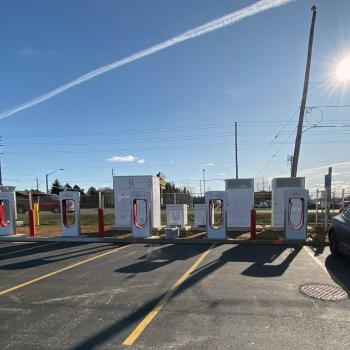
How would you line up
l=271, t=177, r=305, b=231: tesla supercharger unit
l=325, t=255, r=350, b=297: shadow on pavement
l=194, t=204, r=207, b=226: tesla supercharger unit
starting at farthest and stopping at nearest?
l=194, t=204, r=207, b=226: tesla supercharger unit → l=271, t=177, r=305, b=231: tesla supercharger unit → l=325, t=255, r=350, b=297: shadow on pavement

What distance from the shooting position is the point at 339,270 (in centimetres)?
850

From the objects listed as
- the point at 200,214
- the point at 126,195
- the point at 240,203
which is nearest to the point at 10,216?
the point at 126,195

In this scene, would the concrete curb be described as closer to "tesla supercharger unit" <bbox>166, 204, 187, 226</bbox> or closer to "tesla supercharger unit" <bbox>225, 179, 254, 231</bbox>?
"tesla supercharger unit" <bbox>225, 179, 254, 231</bbox>

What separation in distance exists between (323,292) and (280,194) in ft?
32.5

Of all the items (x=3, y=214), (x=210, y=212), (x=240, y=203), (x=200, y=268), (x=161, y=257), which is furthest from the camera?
(x=240, y=203)

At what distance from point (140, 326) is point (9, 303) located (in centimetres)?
246

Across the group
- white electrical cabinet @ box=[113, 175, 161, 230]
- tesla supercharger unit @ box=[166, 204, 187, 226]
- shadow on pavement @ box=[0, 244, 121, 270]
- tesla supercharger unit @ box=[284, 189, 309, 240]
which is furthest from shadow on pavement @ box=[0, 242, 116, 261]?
tesla supercharger unit @ box=[284, 189, 309, 240]

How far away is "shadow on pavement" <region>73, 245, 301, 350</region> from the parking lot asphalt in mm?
22

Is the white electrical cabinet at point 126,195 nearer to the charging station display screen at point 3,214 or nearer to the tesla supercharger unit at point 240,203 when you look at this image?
the tesla supercharger unit at point 240,203

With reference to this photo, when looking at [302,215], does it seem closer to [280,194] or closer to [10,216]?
[280,194]

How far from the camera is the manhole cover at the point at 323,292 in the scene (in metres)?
6.34

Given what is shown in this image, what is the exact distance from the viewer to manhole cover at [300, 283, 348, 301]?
6.34 m

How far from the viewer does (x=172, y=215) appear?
17.4m

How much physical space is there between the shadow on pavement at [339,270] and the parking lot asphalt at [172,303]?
0.02 m
